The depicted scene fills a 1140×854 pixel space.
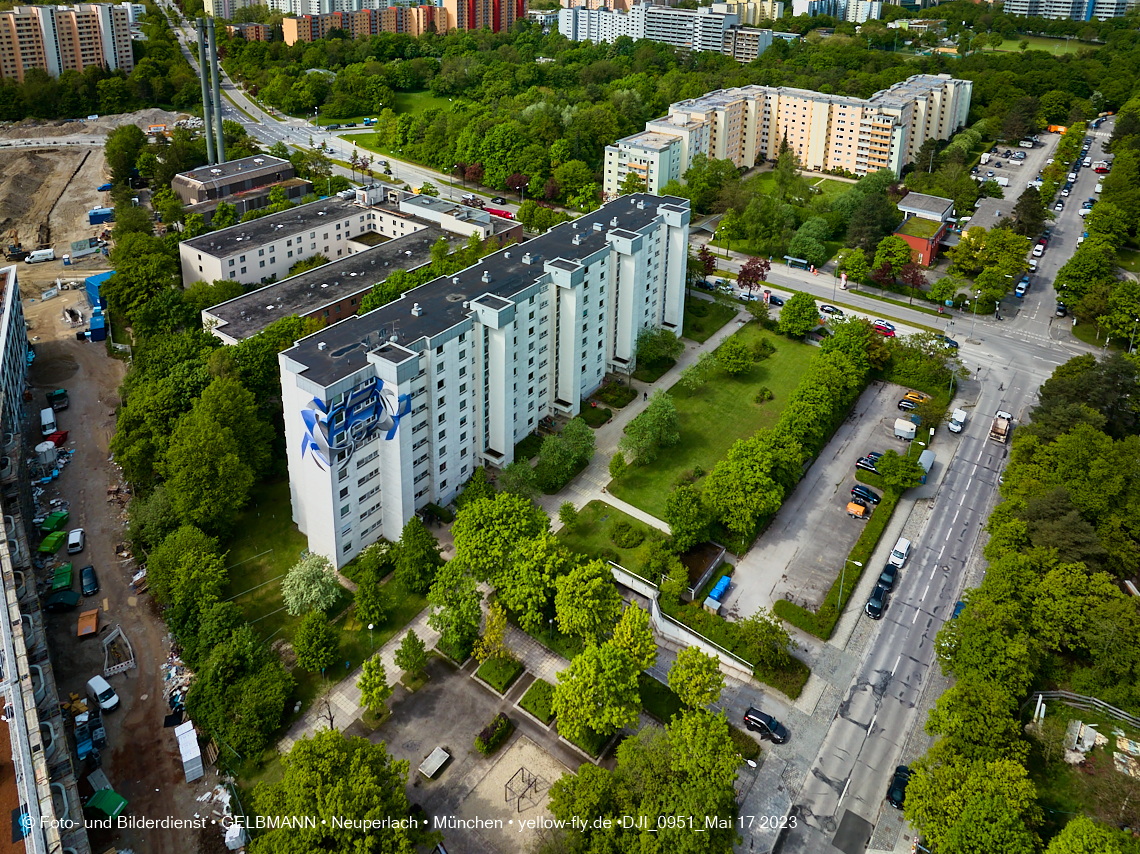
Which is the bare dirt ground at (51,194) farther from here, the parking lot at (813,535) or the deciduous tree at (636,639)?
the parking lot at (813,535)

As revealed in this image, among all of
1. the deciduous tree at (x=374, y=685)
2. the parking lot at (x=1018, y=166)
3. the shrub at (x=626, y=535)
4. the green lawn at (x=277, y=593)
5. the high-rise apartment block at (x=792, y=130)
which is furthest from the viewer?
the parking lot at (x=1018, y=166)

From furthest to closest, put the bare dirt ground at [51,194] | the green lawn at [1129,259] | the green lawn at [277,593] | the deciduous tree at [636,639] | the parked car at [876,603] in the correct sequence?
1. the bare dirt ground at [51,194]
2. the green lawn at [1129,259]
3. the parked car at [876,603]
4. the green lawn at [277,593]
5. the deciduous tree at [636,639]

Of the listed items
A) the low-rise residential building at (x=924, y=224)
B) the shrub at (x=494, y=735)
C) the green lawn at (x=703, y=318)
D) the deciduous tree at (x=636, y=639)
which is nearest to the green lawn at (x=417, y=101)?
the low-rise residential building at (x=924, y=224)

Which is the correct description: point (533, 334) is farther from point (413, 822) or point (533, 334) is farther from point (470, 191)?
point (470, 191)

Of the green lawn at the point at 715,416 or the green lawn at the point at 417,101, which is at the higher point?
the green lawn at the point at 417,101

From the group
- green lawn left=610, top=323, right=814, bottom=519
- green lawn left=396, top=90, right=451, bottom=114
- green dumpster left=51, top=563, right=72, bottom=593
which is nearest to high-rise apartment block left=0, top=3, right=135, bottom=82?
green lawn left=396, top=90, right=451, bottom=114

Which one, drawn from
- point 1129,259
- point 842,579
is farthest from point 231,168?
point 1129,259

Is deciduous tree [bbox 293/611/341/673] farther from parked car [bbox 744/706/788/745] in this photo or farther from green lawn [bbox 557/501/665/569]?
parked car [bbox 744/706/788/745]

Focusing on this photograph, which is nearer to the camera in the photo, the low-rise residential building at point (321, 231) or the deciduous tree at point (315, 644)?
the deciduous tree at point (315, 644)
